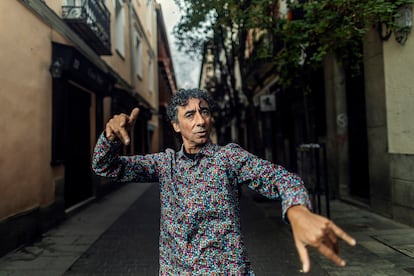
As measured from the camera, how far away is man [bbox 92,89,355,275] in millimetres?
1623

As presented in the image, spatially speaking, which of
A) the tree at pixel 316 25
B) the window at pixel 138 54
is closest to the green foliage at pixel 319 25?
the tree at pixel 316 25

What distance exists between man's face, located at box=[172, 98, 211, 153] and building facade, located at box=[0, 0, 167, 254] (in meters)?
4.04

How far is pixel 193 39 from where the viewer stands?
1296cm

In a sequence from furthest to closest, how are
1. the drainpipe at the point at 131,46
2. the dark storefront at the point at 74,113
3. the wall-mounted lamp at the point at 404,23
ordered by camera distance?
the drainpipe at the point at 131,46, the dark storefront at the point at 74,113, the wall-mounted lamp at the point at 404,23

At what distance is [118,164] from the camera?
1789 millimetres

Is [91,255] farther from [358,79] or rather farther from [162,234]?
[358,79]

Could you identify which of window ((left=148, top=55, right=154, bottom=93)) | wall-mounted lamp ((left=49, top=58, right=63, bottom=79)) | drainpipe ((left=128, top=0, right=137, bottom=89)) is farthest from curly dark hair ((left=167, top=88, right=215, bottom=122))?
window ((left=148, top=55, right=154, bottom=93))

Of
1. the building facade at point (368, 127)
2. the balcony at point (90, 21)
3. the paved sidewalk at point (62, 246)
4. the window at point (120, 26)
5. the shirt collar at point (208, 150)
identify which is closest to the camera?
the shirt collar at point (208, 150)

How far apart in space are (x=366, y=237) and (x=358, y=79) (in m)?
4.16

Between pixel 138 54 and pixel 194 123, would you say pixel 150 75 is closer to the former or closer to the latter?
pixel 138 54

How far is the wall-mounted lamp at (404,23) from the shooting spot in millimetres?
5726

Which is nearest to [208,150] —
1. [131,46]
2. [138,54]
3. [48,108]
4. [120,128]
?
[120,128]

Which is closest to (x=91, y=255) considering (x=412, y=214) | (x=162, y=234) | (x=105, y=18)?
(x=162, y=234)

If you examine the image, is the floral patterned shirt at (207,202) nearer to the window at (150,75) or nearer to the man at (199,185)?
the man at (199,185)
